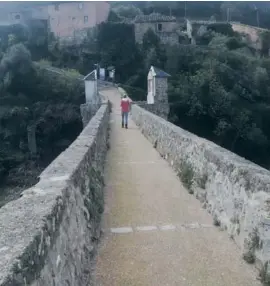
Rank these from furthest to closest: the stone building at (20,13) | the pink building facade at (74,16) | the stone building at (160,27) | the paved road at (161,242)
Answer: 1. the stone building at (20,13)
2. the pink building facade at (74,16)
3. the stone building at (160,27)
4. the paved road at (161,242)

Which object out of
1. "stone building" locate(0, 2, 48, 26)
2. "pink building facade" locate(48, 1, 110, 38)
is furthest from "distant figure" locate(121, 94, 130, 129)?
"stone building" locate(0, 2, 48, 26)

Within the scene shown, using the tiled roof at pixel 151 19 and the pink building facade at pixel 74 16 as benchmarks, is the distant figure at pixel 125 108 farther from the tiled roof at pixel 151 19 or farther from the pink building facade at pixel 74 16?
the pink building facade at pixel 74 16

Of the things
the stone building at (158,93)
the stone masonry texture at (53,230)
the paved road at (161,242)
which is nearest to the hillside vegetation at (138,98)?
the stone building at (158,93)

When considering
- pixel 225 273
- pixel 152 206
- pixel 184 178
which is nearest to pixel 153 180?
pixel 184 178

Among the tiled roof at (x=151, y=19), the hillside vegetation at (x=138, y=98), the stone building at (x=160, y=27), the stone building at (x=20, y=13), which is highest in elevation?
the stone building at (x=20, y=13)

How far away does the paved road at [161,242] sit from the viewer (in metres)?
4.61

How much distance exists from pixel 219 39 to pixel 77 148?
45.7 meters

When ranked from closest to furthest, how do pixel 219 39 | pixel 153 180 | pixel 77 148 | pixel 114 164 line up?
pixel 77 148 < pixel 153 180 < pixel 114 164 < pixel 219 39

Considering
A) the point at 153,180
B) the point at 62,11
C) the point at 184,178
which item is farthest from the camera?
the point at 62,11

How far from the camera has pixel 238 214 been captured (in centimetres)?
524

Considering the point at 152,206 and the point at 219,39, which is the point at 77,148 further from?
the point at 219,39

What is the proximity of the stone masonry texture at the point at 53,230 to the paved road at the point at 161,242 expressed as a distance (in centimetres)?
33

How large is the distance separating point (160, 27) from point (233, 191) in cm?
4868

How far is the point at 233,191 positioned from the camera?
546 cm
